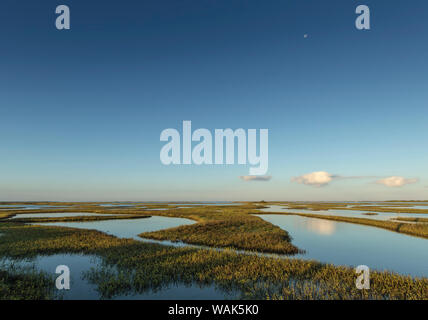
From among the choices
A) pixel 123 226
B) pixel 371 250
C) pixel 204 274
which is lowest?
pixel 123 226

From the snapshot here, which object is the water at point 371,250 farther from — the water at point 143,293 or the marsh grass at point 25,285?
the marsh grass at point 25,285

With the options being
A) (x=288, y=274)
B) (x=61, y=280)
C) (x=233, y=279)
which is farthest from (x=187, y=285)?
(x=61, y=280)

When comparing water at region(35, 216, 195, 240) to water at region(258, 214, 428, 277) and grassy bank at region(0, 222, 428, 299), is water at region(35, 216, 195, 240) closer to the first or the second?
grassy bank at region(0, 222, 428, 299)

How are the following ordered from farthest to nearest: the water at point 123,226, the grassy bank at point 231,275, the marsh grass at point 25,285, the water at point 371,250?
the water at point 123,226, the water at point 371,250, the grassy bank at point 231,275, the marsh grass at point 25,285

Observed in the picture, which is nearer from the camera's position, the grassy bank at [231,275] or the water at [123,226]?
the grassy bank at [231,275]

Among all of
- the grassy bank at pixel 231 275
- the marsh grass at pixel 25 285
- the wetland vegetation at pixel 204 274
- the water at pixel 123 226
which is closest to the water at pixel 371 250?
the wetland vegetation at pixel 204 274

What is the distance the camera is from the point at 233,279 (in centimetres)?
1237

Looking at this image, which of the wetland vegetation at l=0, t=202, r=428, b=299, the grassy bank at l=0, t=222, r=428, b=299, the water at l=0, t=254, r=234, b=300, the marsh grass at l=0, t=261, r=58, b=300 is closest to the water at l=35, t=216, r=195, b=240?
the wetland vegetation at l=0, t=202, r=428, b=299

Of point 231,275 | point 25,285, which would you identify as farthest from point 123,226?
point 231,275

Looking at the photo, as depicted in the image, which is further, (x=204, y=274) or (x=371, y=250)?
(x=371, y=250)

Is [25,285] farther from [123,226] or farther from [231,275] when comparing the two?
[123,226]

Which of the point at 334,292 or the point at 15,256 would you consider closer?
the point at 334,292
